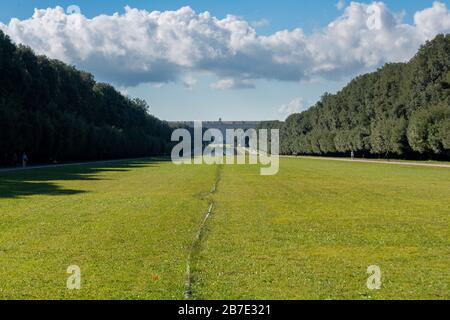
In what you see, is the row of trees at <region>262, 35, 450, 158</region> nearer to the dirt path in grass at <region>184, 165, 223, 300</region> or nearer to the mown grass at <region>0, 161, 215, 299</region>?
the mown grass at <region>0, 161, 215, 299</region>

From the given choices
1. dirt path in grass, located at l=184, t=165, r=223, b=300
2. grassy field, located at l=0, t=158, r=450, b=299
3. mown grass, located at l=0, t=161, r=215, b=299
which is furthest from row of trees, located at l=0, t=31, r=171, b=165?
dirt path in grass, located at l=184, t=165, r=223, b=300

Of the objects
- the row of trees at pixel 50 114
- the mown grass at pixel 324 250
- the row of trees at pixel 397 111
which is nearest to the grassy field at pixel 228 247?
the mown grass at pixel 324 250

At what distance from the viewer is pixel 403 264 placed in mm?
10180

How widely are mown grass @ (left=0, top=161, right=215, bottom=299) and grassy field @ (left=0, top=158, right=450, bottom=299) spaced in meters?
0.03

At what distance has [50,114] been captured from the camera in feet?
219

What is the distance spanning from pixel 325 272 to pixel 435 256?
269 centimetres

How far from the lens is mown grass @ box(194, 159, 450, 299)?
27.5ft

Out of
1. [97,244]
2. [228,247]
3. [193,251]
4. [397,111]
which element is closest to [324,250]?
[228,247]

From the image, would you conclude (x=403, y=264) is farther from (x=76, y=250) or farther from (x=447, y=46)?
(x=447, y=46)

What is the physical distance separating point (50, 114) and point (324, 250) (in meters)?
59.6

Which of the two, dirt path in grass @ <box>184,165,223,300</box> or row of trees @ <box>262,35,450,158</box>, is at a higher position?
row of trees @ <box>262,35,450,158</box>

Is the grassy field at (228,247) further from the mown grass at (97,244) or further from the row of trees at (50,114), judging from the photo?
the row of trees at (50,114)

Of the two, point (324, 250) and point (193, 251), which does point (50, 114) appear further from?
point (324, 250)

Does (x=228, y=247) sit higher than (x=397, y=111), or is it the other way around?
(x=397, y=111)
